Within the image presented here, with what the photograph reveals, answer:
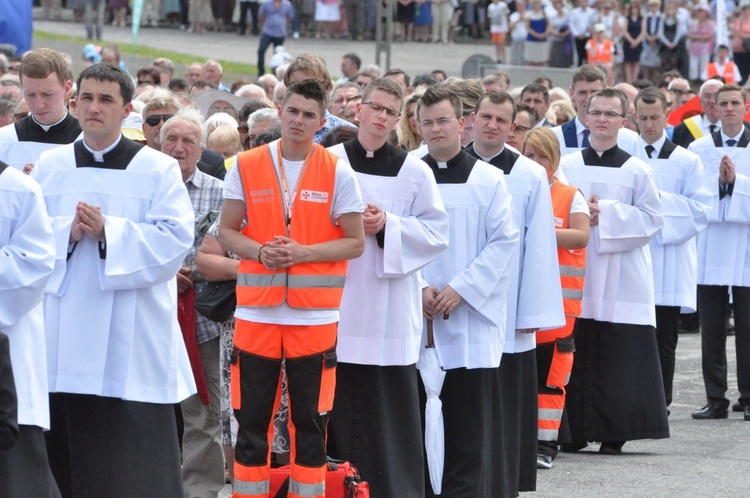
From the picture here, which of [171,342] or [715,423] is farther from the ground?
[171,342]

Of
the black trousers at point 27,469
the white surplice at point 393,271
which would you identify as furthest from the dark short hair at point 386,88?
the black trousers at point 27,469

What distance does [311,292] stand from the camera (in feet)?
21.7

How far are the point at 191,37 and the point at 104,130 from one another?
2933 cm

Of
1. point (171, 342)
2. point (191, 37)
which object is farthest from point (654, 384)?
point (191, 37)

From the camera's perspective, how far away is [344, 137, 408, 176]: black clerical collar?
23.8 ft

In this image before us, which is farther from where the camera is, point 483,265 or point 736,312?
point 736,312

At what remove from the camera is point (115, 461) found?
21.4 feet

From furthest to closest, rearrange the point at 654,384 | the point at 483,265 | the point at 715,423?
the point at 715,423
the point at 654,384
the point at 483,265

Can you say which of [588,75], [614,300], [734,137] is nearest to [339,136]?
[614,300]

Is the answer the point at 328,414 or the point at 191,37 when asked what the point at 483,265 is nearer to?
the point at 328,414

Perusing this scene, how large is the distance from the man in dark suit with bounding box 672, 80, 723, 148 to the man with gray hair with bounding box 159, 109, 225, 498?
7105 mm

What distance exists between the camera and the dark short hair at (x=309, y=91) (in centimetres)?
679

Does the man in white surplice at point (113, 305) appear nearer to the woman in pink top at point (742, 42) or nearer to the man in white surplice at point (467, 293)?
the man in white surplice at point (467, 293)

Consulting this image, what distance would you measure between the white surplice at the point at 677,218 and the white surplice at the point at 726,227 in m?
A: 0.60
